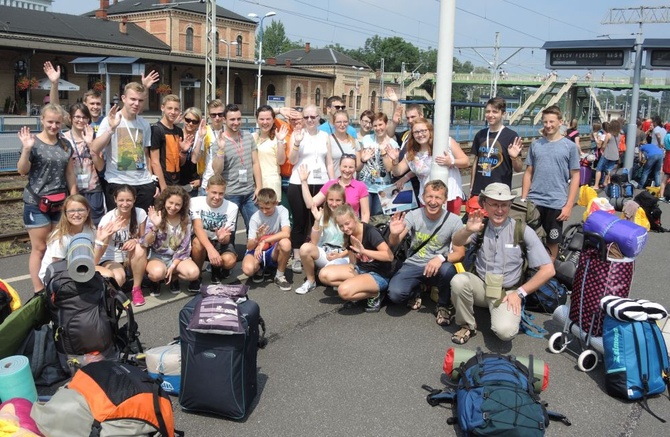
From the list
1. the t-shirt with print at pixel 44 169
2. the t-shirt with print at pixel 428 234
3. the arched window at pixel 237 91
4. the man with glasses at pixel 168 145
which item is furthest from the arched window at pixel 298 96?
the t-shirt with print at pixel 428 234

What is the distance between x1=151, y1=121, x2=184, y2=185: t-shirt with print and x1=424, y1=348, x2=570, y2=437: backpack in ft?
13.9

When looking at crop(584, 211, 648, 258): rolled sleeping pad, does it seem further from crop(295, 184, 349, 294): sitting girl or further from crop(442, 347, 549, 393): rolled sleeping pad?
crop(295, 184, 349, 294): sitting girl

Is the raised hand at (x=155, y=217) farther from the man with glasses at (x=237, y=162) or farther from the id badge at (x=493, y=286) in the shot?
the id badge at (x=493, y=286)

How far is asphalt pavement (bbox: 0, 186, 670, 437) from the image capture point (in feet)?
12.5

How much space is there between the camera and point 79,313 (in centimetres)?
416

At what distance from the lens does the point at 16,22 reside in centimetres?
4350

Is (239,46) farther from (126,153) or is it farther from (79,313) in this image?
(79,313)

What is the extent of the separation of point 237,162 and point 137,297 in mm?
1961

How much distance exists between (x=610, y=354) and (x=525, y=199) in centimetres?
253

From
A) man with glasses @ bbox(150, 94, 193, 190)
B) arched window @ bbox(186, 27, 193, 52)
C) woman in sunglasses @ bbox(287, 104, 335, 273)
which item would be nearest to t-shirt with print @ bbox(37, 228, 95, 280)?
man with glasses @ bbox(150, 94, 193, 190)

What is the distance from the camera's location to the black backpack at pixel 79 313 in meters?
4.16

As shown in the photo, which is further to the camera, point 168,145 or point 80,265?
point 168,145

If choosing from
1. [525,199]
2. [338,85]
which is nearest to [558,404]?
[525,199]

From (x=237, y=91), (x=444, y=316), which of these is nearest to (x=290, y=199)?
(x=444, y=316)
